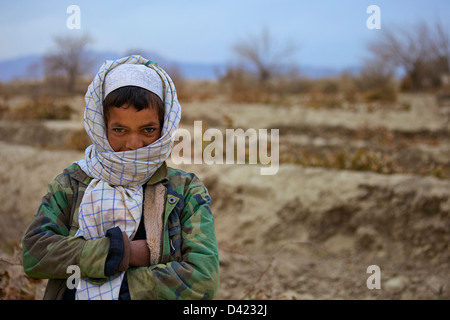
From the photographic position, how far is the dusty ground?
13.6ft

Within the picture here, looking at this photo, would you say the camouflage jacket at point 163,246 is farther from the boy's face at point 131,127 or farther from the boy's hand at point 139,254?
the boy's face at point 131,127

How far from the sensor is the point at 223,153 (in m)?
7.05

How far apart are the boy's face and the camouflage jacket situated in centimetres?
16

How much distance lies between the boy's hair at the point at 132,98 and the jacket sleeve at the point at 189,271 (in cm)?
41

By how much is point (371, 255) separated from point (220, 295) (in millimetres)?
1866

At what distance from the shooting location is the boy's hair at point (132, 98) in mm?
1709

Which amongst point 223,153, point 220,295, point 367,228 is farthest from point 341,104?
point 220,295

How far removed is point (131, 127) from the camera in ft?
5.70
